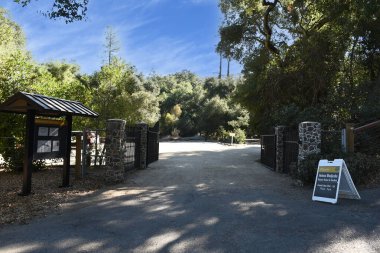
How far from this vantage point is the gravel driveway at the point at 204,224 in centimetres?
515

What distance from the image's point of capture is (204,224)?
6152mm

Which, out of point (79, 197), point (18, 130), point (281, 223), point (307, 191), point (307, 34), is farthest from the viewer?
point (307, 34)

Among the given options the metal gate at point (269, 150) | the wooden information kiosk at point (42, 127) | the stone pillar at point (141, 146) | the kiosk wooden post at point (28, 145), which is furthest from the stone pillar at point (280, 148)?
the kiosk wooden post at point (28, 145)

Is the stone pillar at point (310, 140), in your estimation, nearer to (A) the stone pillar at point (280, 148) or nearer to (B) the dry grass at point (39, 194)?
(A) the stone pillar at point (280, 148)

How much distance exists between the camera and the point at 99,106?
17625 mm

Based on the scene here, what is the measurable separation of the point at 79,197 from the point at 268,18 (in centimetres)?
1715

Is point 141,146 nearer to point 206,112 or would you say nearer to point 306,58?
point 306,58

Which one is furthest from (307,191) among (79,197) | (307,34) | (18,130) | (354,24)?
(307,34)

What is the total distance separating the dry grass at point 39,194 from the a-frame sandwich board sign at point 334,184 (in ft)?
18.2

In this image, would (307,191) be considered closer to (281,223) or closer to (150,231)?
(281,223)

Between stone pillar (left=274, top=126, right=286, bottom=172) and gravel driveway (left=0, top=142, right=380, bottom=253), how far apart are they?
4.26 meters

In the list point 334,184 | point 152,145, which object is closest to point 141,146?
point 152,145

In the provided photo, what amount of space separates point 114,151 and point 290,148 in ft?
20.9

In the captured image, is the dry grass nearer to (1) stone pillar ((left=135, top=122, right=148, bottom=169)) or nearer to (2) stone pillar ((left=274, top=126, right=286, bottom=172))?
(1) stone pillar ((left=135, top=122, right=148, bottom=169))
